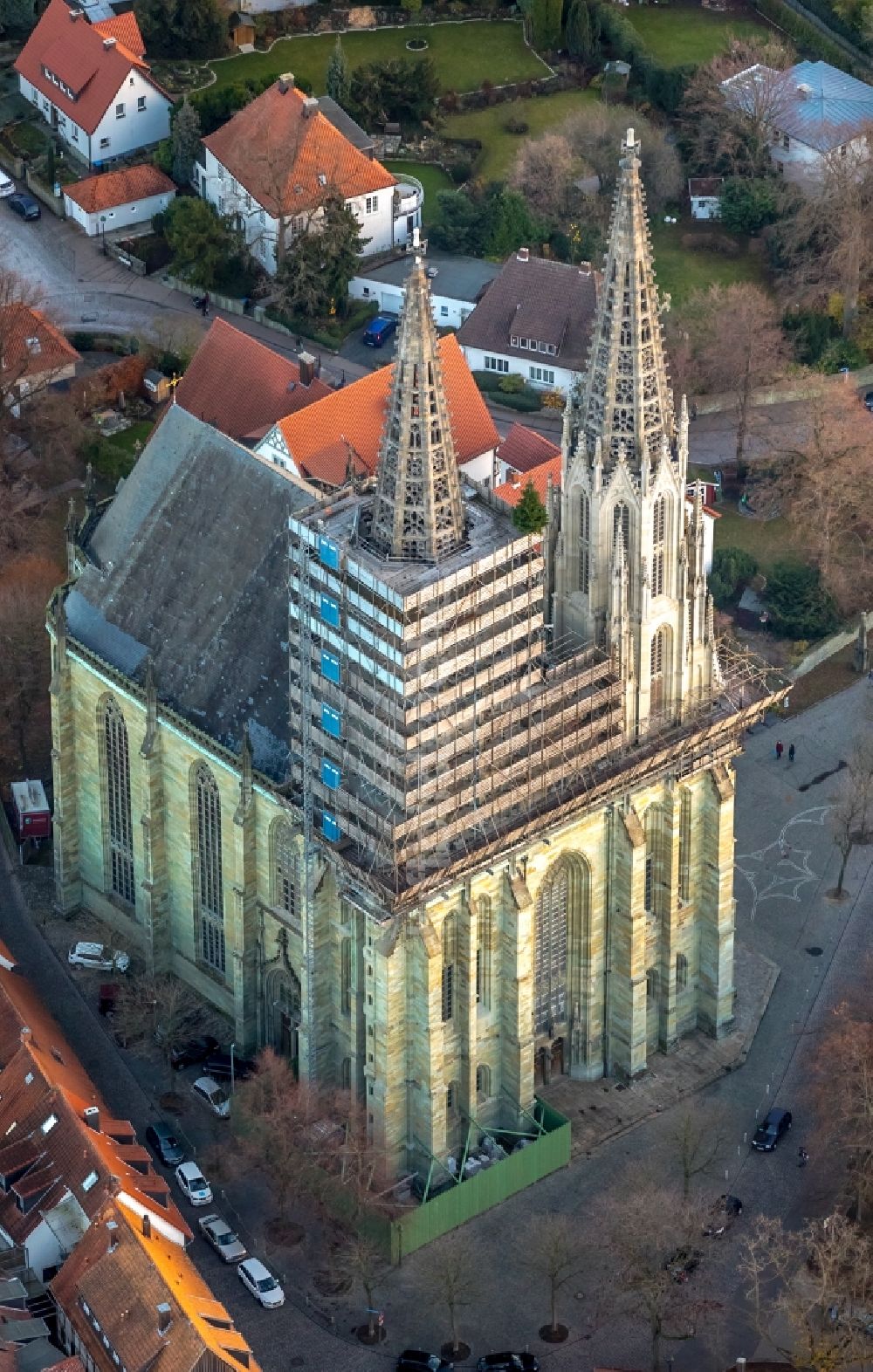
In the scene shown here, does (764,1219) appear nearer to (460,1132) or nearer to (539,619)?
(460,1132)

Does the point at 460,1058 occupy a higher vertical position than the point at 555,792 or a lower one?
lower

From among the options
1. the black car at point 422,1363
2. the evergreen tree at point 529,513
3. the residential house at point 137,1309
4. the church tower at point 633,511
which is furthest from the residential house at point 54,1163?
the evergreen tree at point 529,513

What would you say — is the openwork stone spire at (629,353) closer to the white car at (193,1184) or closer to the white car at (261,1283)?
the white car at (193,1184)

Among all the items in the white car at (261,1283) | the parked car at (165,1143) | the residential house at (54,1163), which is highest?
the residential house at (54,1163)

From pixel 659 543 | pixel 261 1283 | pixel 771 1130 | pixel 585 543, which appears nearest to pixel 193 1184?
pixel 261 1283

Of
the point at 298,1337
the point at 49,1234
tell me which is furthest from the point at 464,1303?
the point at 49,1234
